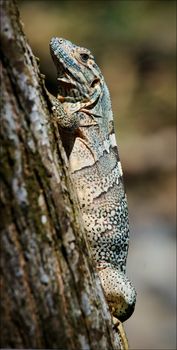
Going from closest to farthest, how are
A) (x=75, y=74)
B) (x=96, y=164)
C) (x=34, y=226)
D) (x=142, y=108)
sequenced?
1. (x=34, y=226)
2. (x=96, y=164)
3. (x=75, y=74)
4. (x=142, y=108)

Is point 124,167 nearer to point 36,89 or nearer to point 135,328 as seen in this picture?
point 135,328

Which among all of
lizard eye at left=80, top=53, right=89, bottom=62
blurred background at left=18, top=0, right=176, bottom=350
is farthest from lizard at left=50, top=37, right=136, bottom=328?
blurred background at left=18, top=0, right=176, bottom=350

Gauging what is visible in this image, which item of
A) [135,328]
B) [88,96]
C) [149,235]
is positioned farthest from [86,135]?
[149,235]

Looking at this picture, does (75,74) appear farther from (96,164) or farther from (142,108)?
(142,108)

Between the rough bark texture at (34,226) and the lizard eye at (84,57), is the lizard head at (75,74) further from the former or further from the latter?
the rough bark texture at (34,226)

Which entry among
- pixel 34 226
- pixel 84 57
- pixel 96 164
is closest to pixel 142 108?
pixel 84 57

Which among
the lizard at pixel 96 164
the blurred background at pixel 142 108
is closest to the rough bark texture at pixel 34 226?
the lizard at pixel 96 164
